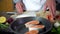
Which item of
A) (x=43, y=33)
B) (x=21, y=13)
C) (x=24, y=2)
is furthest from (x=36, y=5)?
(x=43, y=33)

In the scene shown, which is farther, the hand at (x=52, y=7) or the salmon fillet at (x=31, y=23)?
the hand at (x=52, y=7)

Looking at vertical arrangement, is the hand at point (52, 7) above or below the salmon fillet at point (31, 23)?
above

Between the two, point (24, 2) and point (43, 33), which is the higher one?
point (24, 2)

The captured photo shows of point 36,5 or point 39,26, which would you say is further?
point 36,5

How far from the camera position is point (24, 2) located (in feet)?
4.10

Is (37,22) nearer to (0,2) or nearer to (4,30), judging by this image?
(4,30)

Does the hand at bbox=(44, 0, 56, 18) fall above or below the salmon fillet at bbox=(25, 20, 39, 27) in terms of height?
above

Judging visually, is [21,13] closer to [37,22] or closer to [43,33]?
[37,22]

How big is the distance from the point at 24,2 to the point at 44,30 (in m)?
0.51

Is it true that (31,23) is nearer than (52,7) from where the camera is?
Yes

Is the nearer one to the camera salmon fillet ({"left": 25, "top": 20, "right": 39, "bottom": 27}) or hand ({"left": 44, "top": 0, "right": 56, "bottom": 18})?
salmon fillet ({"left": 25, "top": 20, "right": 39, "bottom": 27})

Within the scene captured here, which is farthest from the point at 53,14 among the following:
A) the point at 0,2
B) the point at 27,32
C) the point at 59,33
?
the point at 0,2

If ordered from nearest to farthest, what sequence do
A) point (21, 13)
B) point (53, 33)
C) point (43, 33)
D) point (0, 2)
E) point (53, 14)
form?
point (43, 33) → point (53, 33) → point (53, 14) → point (21, 13) → point (0, 2)

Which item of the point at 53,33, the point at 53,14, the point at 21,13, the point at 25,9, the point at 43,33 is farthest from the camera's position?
the point at 25,9
